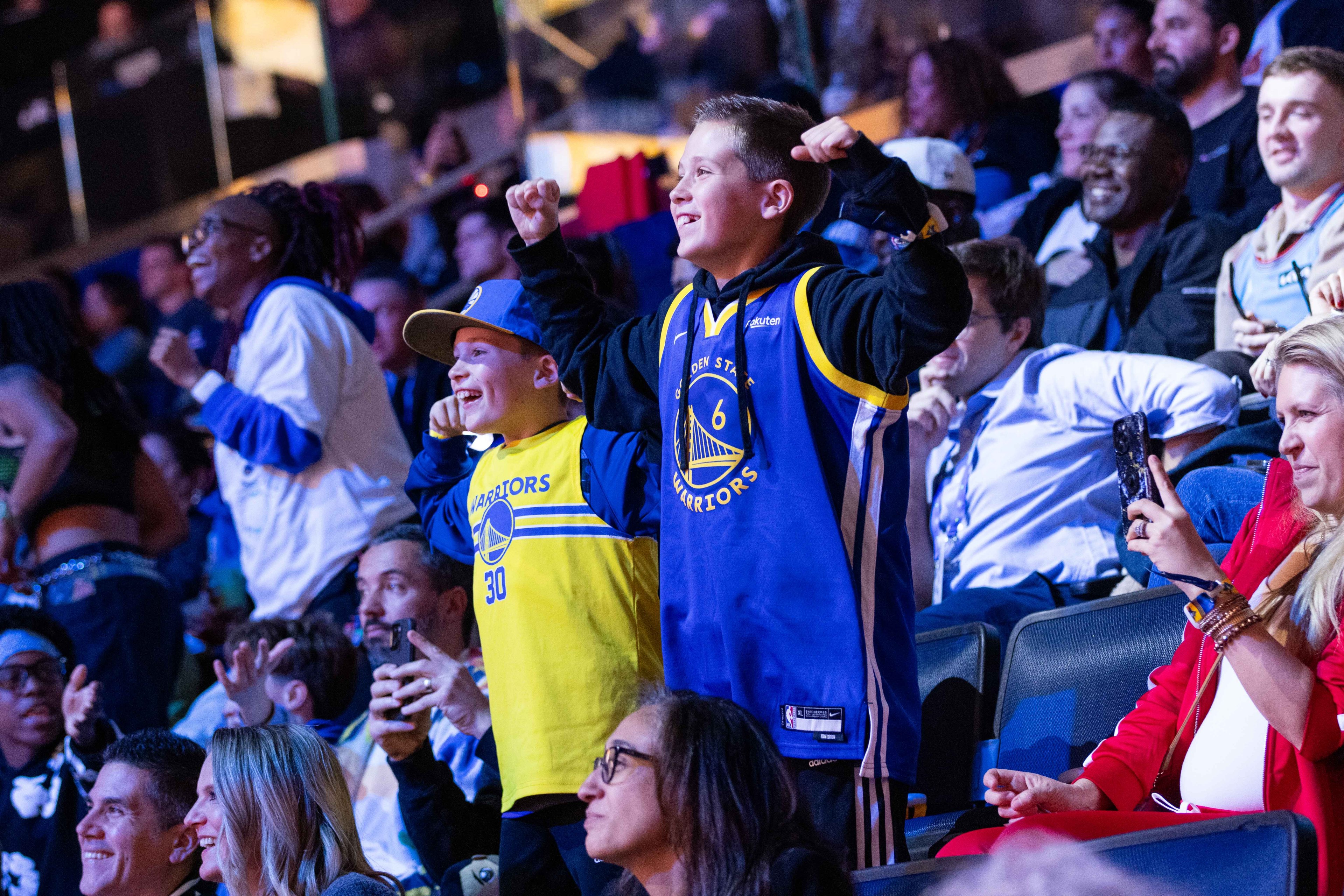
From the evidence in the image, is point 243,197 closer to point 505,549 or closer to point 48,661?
point 48,661

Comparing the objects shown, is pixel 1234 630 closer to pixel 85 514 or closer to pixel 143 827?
pixel 143 827

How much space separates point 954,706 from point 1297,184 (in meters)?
1.70

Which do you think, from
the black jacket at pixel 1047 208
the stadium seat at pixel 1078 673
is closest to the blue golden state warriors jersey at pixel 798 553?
the stadium seat at pixel 1078 673

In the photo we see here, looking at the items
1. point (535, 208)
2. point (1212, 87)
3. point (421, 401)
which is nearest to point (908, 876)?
point (535, 208)

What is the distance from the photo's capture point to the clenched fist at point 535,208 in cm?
279

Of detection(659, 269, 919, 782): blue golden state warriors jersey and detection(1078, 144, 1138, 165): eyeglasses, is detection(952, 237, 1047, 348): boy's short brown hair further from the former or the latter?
detection(659, 269, 919, 782): blue golden state warriors jersey

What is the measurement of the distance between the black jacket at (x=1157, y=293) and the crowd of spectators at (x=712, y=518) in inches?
0.5

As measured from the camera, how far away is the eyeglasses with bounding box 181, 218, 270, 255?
4.54 meters

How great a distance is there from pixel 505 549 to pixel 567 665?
11.4 inches

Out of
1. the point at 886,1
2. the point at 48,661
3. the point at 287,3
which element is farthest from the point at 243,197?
the point at 287,3

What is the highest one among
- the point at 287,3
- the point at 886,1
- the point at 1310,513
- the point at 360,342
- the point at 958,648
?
the point at 287,3

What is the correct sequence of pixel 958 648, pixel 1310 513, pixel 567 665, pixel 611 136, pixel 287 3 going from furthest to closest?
pixel 287 3, pixel 611 136, pixel 958 648, pixel 567 665, pixel 1310 513

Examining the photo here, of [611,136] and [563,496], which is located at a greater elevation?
[611,136]

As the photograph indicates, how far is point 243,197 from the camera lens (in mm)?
4625
